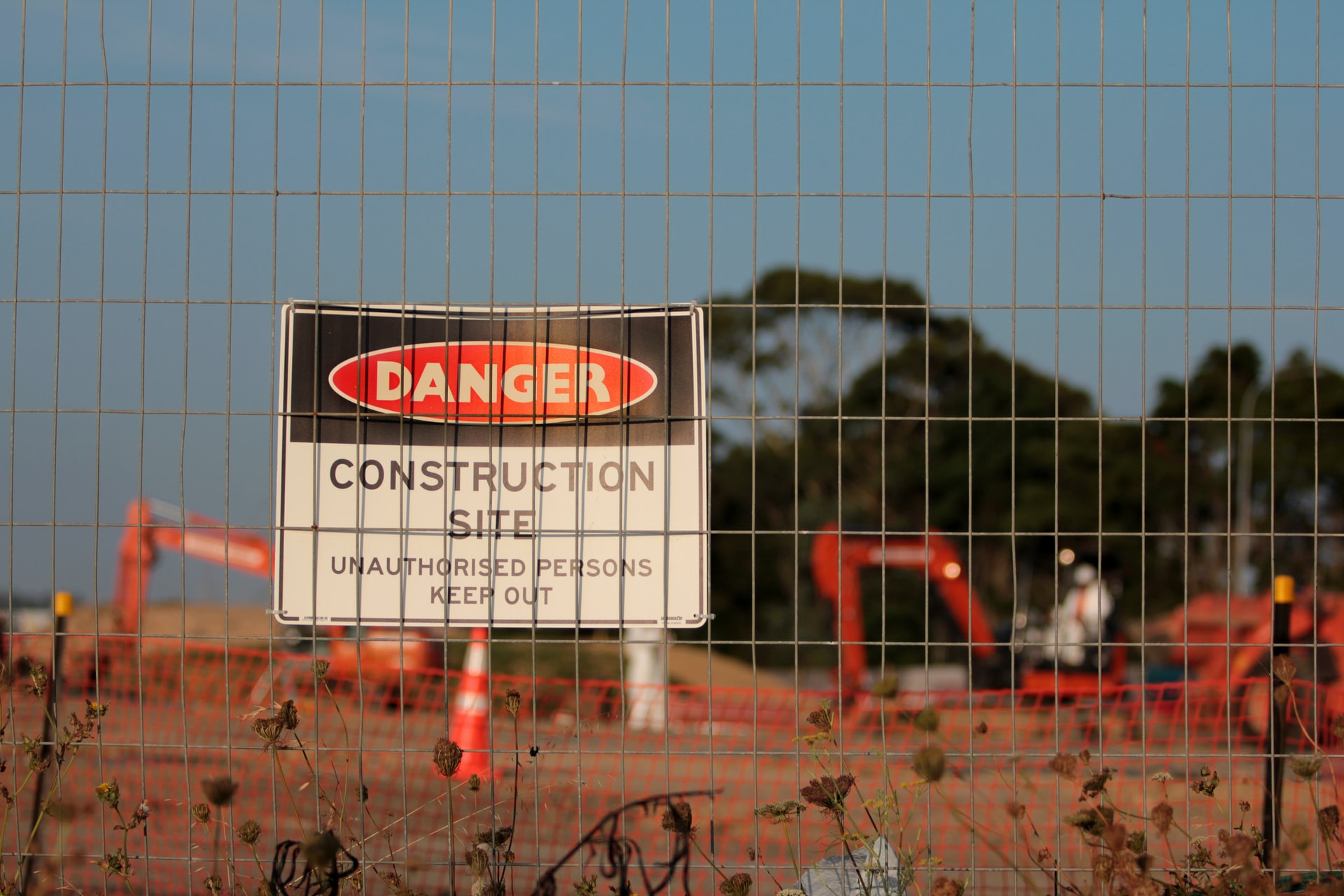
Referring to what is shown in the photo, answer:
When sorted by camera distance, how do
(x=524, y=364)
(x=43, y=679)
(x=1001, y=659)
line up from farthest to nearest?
(x=1001, y=659)
(x=524, y=364)
(x=43, y=679)

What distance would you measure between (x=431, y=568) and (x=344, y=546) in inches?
10.5

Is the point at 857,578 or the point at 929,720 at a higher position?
the point at 929,720

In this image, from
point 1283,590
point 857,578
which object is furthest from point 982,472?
point 1283,590

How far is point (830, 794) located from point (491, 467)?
1.34 m

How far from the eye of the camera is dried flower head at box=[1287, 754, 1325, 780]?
240 centimetres

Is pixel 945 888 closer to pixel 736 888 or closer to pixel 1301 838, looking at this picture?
pixel 736 888

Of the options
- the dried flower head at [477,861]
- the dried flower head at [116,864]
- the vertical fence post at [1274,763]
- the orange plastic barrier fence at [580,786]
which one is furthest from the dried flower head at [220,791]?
the vertical fence post at [1274,763]

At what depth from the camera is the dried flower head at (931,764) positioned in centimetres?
210

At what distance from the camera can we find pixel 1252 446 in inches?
1374

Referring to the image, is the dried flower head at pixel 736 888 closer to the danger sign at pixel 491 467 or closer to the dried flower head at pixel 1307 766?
the danger sign at pixel 491 467

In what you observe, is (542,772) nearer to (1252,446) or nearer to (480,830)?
(480,830)

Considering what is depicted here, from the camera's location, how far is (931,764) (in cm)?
212

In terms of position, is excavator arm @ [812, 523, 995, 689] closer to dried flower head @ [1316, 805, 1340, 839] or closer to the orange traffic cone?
the orange traffic cone

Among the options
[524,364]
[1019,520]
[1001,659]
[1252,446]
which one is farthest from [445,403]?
[1252,446]
